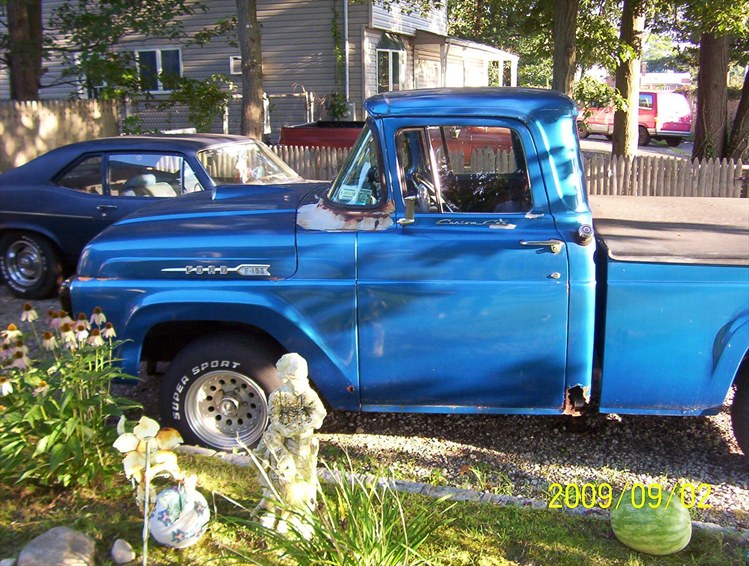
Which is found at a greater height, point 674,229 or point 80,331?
point 674,229

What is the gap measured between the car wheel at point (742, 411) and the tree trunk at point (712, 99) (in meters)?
11.9

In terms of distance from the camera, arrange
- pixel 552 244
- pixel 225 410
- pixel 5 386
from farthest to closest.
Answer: pixel 225 410 < pixel 552 244 < pixel 5 386

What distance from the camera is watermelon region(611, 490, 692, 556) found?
327 centimetres

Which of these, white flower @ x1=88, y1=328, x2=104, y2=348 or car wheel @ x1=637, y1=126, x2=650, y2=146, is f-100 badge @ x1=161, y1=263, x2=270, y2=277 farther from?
car wheel @ x1=637, y1=126, x2=650, y2=146

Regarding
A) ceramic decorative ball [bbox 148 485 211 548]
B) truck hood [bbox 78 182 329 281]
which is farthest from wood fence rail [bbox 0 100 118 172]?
ceramic decorative ball [bbox 148 485 211 548]

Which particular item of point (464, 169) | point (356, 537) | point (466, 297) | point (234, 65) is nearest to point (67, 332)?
point (356, 537)

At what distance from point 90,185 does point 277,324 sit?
4559 millimetres

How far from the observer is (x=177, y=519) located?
129 inches

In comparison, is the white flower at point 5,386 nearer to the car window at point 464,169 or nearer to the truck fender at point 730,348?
the car window at point 464,169

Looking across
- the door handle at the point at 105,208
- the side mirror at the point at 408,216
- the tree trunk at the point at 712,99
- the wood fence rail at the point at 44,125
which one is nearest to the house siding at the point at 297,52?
the wood fence rail at the point at 44,125

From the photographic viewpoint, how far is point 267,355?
14.2 feet

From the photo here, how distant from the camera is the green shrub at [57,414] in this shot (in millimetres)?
3582

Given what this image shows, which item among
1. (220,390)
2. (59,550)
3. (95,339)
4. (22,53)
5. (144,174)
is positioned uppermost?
(22,53)

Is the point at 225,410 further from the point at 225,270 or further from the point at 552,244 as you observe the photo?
the point at 552,244
